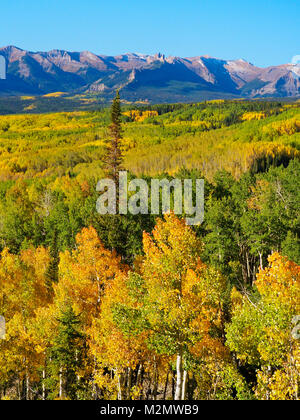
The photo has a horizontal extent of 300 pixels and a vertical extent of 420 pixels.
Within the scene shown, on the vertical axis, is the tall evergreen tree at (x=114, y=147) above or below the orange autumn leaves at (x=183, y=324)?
above

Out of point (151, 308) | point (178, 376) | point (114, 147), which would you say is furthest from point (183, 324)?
point (114, 147)

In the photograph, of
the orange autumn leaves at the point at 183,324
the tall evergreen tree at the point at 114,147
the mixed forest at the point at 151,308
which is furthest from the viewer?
the tall evergreen tree at the point at 114,147

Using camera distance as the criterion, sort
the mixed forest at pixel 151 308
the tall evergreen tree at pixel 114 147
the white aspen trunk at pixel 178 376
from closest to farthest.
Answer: the mixed forest at pixel 151 308 < the white aspen trunk at pixel 178 376 < the tall evergreen tree at pixel 114 147

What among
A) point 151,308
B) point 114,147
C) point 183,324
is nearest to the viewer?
point 183,324

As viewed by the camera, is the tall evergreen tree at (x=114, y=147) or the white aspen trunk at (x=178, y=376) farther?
the tall evergreen tree at (x=114, y=147)

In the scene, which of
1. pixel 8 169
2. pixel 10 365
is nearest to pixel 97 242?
pixel 10 365

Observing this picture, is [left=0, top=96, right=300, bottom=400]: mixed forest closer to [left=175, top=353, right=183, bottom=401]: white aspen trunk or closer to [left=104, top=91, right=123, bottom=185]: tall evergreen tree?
[left=175, top=353, right=183, bottom=401]: white aspen trunk

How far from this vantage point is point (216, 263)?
48.9 m

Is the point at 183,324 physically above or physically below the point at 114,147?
below

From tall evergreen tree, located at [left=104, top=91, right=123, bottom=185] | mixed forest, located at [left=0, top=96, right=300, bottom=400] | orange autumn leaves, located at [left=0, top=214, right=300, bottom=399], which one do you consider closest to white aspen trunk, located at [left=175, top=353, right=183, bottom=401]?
mixed forest, located at [left=0, top=96, right=300, bottom=400]

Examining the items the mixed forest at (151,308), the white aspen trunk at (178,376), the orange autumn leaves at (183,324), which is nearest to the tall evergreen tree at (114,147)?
the mixed forest at (151,308)

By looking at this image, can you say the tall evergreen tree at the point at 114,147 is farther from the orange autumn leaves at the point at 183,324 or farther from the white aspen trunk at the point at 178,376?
→ the white aspen trunk at the point at 178,376

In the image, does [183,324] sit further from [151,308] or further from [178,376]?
[178,376]

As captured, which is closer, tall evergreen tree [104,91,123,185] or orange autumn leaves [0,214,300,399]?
orange autumn leaves [0,214,300,399]
